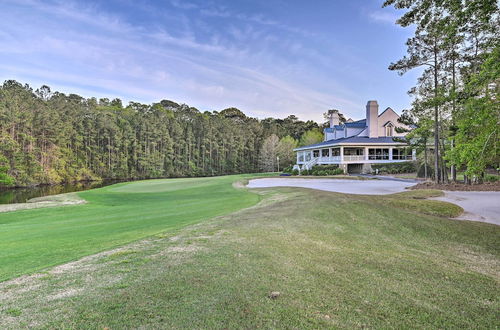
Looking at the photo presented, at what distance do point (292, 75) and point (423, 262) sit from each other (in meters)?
25.2

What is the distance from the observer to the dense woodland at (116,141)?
3903cm

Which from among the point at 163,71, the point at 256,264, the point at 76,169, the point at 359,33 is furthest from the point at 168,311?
the point at 76,169

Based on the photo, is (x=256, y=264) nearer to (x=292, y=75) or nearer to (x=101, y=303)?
(x=101, y=303)

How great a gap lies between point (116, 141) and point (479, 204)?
5303 centimetres

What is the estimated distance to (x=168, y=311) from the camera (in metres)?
2.66

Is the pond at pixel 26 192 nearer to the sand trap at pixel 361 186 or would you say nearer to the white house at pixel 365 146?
the sand trap at pixel 361 186

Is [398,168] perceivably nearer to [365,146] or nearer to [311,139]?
[365,146]

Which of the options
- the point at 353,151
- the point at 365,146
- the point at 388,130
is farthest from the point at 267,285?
the point at 388,130

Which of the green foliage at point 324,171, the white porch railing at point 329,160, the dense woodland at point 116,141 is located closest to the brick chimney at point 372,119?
the white porch railing at point 329,160

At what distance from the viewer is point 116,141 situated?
52.6 meters

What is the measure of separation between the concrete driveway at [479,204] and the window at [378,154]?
18746 mm

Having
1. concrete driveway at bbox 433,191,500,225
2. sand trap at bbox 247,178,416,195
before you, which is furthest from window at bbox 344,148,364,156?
concrete driveway at bbox 433,191,500,225

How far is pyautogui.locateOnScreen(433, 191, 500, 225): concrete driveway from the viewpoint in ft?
32.0

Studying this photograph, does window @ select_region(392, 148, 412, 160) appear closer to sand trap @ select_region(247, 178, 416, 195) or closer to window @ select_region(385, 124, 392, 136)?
window @ select_region(385, 124, 392, 136)
